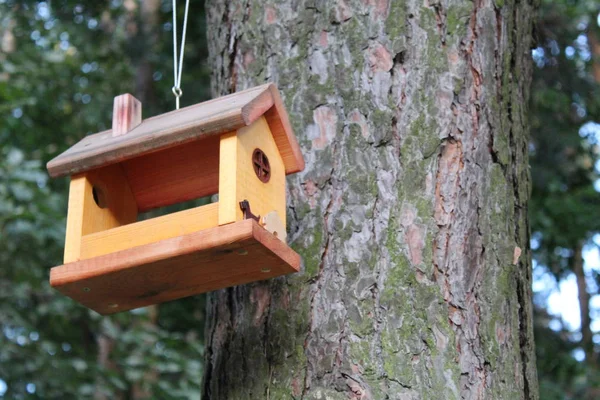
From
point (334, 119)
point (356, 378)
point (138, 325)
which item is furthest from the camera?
point (138, 325)

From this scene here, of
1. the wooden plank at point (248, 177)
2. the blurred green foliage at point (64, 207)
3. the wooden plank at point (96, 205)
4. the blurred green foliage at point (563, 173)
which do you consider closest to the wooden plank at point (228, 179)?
the wooden plank at point (248, 177)

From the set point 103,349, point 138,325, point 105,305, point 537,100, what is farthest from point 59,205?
point 105,305

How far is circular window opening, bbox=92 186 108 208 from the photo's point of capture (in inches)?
79.8

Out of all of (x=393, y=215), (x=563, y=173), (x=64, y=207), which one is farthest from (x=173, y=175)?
(x=563, y=173)

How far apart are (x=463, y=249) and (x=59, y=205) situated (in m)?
4.02

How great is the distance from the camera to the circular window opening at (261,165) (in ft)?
6.23

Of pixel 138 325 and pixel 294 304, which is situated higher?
pixel 138 325

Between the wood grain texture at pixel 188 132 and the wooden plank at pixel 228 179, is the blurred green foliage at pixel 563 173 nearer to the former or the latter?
the wood grain texture at pixel 188 132

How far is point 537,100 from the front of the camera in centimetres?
571

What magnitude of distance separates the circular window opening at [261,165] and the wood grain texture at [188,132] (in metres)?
0.09

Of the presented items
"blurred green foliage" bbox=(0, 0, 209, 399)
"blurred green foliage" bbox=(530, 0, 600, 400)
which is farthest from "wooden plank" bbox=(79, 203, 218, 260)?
"blurred green foliage" bbox=(530, 0, 600, 400)

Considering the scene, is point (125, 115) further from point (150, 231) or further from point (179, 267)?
point (179, 267)

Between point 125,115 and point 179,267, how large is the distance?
446 millimetres

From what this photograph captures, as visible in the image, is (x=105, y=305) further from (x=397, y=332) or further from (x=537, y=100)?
(x=537, y=100)
